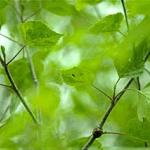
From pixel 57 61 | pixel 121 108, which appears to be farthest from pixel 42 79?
pixel 121 108

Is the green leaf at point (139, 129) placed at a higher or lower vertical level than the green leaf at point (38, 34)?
lower

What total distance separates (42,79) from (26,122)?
0.20 metres

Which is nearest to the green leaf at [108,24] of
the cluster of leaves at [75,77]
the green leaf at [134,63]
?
the cluster of leaves at [75,77]

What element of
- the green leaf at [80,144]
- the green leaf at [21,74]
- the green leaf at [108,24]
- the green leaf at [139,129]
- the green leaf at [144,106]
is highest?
the green leaf at [108,24]

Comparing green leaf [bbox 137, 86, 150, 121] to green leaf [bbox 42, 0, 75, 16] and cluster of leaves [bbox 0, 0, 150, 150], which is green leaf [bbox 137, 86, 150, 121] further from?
green leaf [bbox 42, 0, 75, 16]

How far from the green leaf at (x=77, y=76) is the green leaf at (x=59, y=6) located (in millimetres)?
218

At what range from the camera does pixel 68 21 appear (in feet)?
3.01

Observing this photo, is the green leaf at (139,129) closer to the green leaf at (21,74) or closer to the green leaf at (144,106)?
the green leaf at (144,106)

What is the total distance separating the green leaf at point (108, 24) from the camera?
1.97 ft

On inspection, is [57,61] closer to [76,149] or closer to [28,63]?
[28,63]

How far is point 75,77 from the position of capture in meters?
0.58

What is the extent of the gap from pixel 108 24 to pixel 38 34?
4.0 inches

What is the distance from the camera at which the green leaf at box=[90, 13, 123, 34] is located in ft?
1.97


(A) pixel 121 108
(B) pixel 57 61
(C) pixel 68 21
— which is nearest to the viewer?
(A) pixel 121 108
